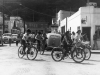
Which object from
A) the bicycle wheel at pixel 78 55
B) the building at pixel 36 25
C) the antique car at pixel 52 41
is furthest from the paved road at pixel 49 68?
the building at pixel 36 25

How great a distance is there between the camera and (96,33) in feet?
69.4

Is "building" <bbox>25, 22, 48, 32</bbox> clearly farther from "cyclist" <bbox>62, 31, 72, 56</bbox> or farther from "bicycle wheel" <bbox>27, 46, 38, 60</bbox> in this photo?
"cyclist" <bbox>62, 31, 72, 56</bbox>

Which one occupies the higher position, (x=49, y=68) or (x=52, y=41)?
(x=52, y=41)

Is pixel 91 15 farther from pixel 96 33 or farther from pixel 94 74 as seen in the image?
pixel 94 74

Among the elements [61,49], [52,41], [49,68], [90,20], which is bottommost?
[49,68]

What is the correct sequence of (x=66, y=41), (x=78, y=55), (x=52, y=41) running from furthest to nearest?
1. (x=52, y=41)
2. (x=66, y=41)
3. (x=78, y=55)

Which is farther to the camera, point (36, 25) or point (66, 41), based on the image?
point (36, 25)

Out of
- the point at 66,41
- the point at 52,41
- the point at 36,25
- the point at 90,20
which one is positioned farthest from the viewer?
the point at 36,25

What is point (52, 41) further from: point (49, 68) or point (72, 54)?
point (49, 68)

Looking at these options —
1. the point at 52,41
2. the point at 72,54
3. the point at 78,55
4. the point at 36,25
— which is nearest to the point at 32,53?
the point at 72,54

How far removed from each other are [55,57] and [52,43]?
6.45 m

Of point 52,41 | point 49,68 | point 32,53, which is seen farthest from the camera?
point 52,41

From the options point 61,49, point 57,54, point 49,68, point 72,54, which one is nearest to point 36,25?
point 57,54

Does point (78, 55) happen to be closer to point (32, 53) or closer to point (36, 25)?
point (32, 53)
